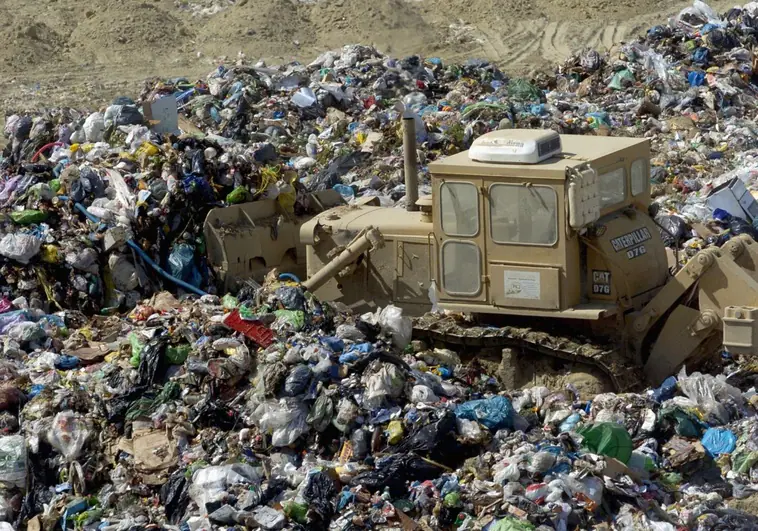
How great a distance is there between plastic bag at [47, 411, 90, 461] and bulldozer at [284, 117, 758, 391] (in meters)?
2.50

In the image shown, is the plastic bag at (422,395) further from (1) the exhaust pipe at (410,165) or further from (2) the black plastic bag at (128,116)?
(2) the black plastic bag at (128,116)

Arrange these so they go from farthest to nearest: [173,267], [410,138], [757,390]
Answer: [173,267] → [410,138] → [757,390]

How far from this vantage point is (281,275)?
35.4ft

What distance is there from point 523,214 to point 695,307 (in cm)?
138

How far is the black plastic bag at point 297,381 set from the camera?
7887 mm

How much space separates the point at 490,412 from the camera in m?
7.84

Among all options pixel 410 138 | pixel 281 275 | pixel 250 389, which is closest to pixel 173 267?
pixel 281 275

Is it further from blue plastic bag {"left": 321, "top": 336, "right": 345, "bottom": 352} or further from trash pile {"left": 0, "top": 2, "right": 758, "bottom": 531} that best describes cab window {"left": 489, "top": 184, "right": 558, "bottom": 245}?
blue plastic bag {"left": 321, "top": 336, "right": 345, "bottom": 352}

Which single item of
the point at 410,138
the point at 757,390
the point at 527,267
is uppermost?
the point at 410,138

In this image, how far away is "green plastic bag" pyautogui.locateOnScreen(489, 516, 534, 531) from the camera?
22.0 feet

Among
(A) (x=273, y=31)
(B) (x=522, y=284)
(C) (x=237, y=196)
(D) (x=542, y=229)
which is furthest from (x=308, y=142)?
(A) (x=273, y=31)

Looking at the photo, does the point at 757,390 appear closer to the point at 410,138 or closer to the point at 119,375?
the point at 410,138

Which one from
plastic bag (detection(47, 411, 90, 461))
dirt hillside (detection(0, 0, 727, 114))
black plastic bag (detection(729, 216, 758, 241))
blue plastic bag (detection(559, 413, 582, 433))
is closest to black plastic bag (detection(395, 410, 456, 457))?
blue plastic bag (detection(559, 413, 582, 433))

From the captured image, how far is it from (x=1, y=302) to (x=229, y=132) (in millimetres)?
5579
